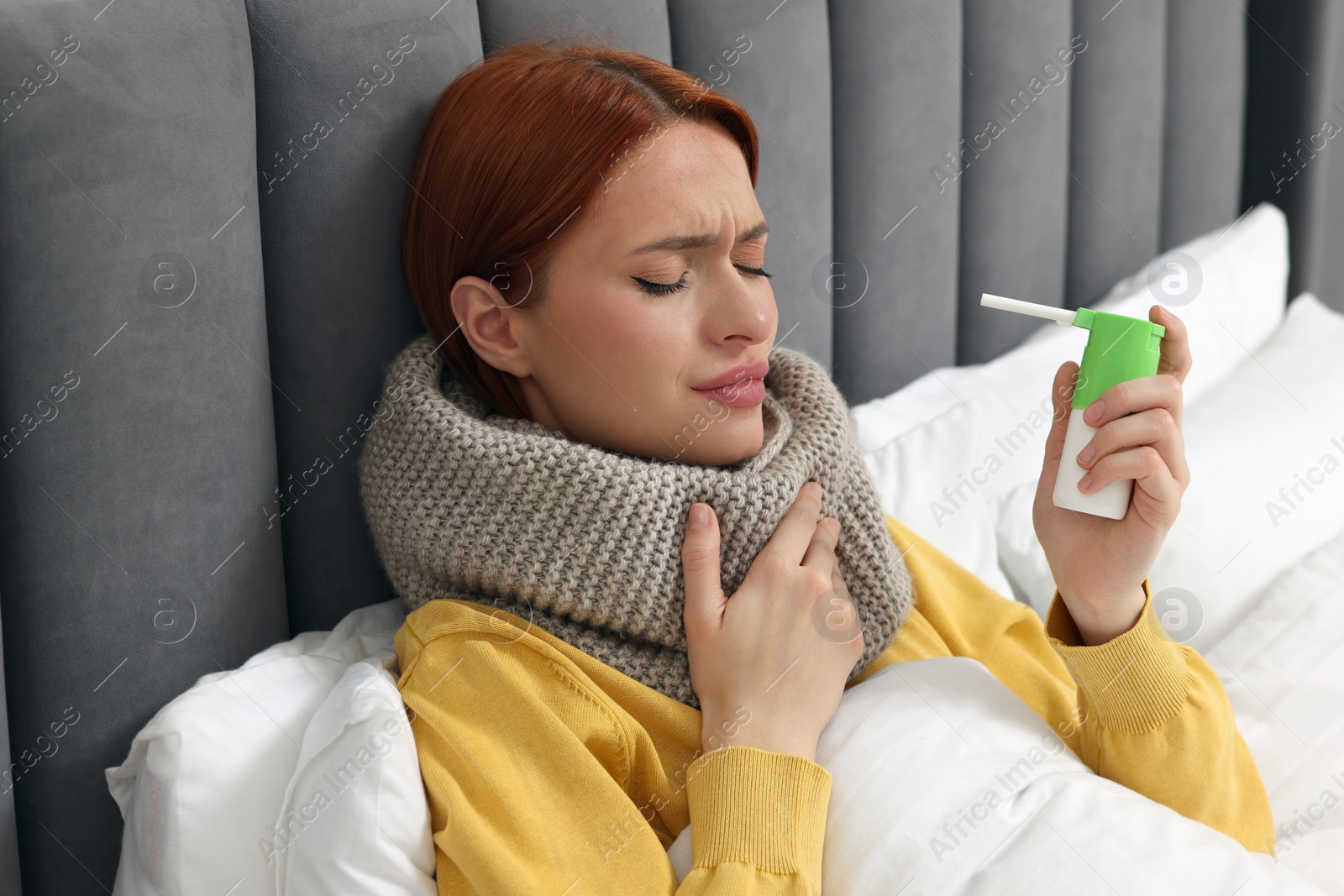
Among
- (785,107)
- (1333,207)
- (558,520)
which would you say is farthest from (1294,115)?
(558,520)

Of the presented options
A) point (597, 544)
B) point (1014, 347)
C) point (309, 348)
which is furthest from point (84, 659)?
point (1014, 347)

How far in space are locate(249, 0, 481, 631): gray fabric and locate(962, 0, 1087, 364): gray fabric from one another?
830 millimetres

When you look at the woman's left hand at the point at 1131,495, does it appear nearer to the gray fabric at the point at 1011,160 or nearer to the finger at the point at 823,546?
the finger at the point at 823,546

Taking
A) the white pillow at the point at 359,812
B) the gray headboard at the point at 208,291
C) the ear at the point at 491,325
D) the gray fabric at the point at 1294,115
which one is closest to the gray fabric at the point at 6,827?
the gray headboard at the point at 208,291

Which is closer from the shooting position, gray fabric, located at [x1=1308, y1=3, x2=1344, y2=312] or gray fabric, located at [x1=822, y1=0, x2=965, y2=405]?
gray fabric, located at [x1=822, y1=0, x2=965, y2=405]

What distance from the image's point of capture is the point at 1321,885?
0.96m

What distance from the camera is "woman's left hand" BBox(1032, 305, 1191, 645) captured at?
819 millimetres

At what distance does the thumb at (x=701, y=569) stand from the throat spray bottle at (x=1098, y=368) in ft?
0.93

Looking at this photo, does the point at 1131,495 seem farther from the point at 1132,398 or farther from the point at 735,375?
the point at 735,375

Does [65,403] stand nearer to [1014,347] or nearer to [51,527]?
[51,527]

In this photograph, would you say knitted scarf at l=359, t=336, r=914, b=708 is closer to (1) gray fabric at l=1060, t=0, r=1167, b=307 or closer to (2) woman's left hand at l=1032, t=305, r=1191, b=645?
(2) woman's left hand at l=1032, t=305, r=1191, b=645

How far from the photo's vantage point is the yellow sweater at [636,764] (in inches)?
29.9

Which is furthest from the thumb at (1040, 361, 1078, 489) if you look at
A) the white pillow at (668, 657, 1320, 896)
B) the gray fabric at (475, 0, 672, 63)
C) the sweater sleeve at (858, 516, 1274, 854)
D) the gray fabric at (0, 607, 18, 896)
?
the gray fabric at (0, 607, 18, 896)

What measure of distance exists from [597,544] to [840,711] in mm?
246
